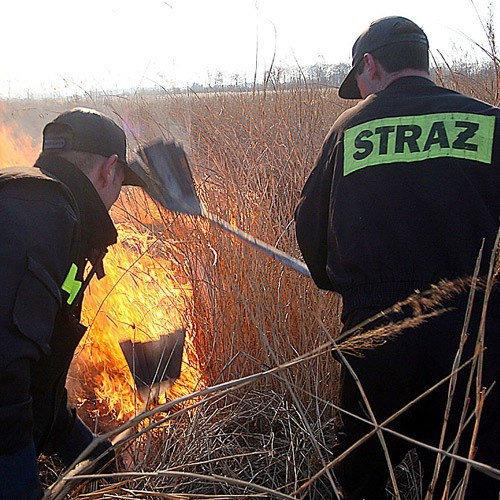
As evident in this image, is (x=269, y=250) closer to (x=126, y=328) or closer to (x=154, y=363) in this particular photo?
(x=154, y=363)

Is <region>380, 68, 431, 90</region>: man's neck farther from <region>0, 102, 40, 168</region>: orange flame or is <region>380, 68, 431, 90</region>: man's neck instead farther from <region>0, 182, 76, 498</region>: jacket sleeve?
<region>0, 102, 40, 168</region>: orange flame

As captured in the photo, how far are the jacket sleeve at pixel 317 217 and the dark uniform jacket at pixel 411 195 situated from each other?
7 cm

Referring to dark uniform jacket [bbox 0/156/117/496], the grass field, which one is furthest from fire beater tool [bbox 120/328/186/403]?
dark uniform jacket [bbox 0/156/117/496]

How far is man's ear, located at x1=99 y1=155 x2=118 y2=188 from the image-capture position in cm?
185

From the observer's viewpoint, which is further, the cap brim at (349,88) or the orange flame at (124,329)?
the orange flame at (124,329)

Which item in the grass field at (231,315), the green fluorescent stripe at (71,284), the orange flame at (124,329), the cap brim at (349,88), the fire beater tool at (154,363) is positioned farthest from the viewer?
the orange flame at (124,329)

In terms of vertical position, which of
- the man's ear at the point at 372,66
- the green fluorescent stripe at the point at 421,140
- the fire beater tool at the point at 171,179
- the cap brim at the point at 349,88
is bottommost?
the fire beater tool at the point at 171,179

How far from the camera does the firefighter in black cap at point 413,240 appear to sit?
1.68 meters

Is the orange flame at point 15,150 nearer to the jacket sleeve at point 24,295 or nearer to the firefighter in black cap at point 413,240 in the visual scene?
the jacket sleeve at point 24,295

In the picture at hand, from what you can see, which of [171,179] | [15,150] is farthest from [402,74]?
[15,150]

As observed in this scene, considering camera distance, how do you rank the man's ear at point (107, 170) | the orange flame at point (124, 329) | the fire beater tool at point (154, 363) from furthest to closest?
1. the orange flame at point (124, 329)
2. the fire beater tool at point (154, 363)
3. the man's ear at point (107, 170)

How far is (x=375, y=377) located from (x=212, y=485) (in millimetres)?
932

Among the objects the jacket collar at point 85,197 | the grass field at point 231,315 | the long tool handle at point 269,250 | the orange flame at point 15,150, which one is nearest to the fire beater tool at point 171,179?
the long tool handle at point 269,250

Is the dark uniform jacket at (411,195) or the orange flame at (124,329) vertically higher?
the dark uniform jacket at (411,195)
